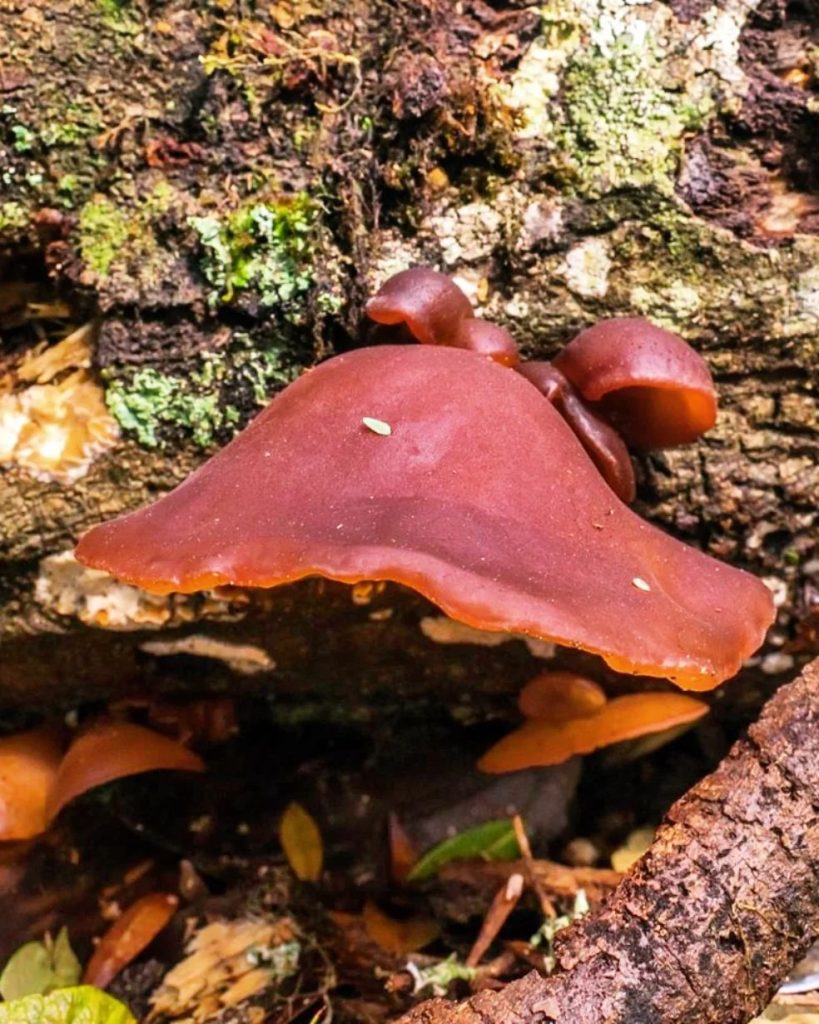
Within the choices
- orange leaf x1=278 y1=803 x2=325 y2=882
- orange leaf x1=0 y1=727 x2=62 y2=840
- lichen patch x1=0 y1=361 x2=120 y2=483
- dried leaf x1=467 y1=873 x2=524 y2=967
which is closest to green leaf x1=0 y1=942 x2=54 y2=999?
orange leaf x1=0 y1=727 x2=62 y2=840

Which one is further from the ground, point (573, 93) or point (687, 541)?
point (573, 93)

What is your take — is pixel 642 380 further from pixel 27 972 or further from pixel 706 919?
pixel 27 972

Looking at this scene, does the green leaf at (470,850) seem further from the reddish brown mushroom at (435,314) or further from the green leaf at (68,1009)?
the reddish brown mushroom at (435,314)

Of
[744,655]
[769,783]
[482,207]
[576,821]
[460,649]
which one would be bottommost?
[576,821]

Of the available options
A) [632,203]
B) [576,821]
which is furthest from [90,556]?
[576,821]

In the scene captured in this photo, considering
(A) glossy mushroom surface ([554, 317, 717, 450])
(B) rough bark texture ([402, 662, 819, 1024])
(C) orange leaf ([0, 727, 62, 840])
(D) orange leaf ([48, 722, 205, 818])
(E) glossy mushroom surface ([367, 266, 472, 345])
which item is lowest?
(C) orange leaf ([0, 727, 62, 840])

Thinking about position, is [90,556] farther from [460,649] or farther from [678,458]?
[678,458]

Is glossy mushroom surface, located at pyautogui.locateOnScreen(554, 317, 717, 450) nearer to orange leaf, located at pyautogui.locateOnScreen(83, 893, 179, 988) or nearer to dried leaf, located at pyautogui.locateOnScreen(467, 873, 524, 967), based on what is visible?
dried leaf, located at pyautogui.locateOnScreen(467, 873, 524, 967)
